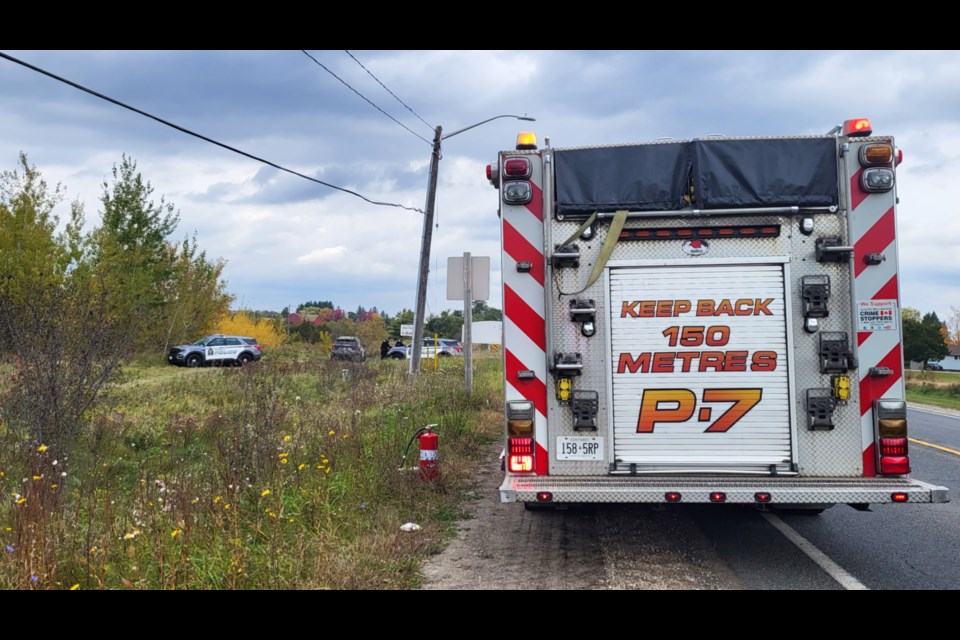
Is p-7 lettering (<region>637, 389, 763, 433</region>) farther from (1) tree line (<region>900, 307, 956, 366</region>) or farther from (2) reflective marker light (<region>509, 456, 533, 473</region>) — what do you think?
(1) tree line (<region>900, 307, 956, 366</region>)

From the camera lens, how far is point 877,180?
5.20 metres

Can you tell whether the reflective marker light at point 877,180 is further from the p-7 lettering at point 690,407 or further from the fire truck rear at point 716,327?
the p-7 lettering at point 690,407

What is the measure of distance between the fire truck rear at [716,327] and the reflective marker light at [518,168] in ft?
0.96

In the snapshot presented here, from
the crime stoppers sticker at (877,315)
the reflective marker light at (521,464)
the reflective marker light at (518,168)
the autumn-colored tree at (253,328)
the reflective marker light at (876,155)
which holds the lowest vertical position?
the reflective marker light at (521,464)

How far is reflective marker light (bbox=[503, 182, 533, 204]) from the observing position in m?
5.53

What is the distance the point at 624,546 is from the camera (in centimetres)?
591

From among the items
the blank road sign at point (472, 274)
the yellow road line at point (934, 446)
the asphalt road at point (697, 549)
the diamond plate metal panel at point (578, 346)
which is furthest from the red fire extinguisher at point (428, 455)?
the yellow road line at point (934, 446)

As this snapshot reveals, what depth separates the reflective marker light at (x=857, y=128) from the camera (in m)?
5.23

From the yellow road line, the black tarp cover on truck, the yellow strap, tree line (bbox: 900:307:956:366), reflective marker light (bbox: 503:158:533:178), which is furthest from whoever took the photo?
tree line (bbox: 900:307:956:366)

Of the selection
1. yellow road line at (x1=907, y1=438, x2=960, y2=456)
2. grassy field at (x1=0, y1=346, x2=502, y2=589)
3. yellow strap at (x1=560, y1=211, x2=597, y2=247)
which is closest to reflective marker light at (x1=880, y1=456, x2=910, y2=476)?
yellow strap at (x1=560, y1=211, x2=597, y2=247)

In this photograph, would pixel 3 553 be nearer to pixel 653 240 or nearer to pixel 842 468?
pixel 653 240

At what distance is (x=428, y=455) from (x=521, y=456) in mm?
2408

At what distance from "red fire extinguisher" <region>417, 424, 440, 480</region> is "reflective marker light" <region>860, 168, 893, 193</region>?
449 centimetres
